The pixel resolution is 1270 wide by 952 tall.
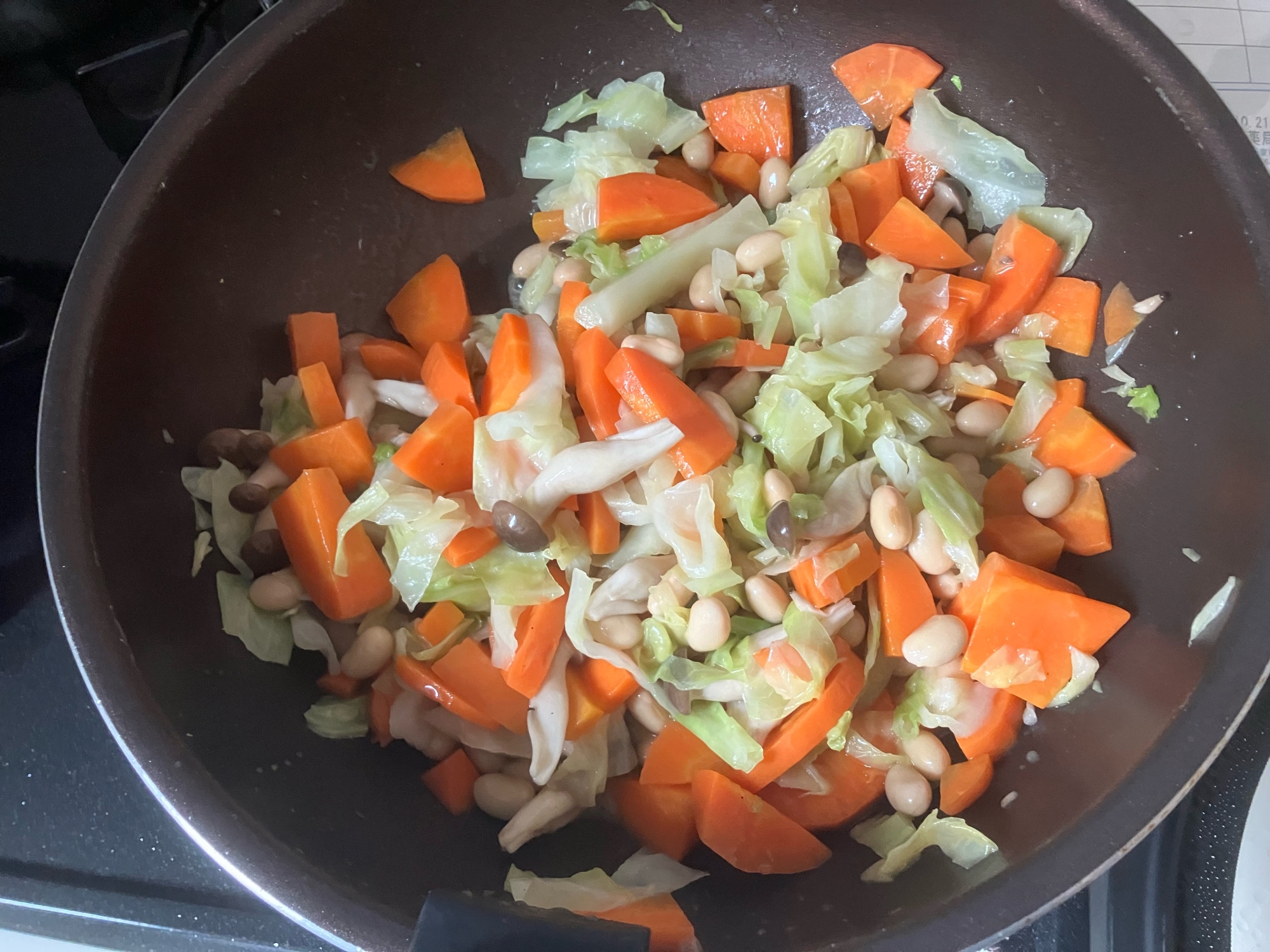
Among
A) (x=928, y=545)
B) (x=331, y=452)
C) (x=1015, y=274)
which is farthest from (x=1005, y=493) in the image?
(x=331, y=452)

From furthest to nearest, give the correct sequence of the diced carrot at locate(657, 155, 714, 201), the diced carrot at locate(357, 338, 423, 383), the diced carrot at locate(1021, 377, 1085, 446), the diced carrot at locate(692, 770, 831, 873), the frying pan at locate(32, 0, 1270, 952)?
the diced carrot at locate(657, 155, 714, 201)
the diced carrot at locate(357, 338, 423, 383)
the diced carrot at locate(1021, 377, 1085, 446)
the diced carrot at locate(692, 770, 831, 873)
the frying pan at locate(32, 0, 1270, 952)

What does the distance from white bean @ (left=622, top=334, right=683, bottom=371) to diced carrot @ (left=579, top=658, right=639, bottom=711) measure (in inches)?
16.1

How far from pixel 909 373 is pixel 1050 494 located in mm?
256

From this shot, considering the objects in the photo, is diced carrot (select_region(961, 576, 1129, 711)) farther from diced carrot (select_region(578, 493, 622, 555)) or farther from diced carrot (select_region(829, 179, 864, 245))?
diced carrot (select_region(829, 179, 864, 245))

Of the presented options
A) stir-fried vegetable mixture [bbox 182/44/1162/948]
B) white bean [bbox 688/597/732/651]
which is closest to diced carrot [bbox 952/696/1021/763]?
stir-fried vegetable mixture [bbox 182/44/1162/948]

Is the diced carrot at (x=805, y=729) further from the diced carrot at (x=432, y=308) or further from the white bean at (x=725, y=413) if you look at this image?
the diced carrot at (x=432, y=308)

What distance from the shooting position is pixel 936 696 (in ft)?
3.74

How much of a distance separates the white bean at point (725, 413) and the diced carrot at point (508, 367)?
25 cm

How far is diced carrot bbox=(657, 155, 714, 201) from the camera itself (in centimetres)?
147

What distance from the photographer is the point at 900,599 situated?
1.15 meters

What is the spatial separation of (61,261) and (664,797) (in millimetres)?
1137

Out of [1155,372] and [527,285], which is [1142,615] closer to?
[1155,372]

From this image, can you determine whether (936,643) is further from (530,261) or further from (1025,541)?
(530,261)

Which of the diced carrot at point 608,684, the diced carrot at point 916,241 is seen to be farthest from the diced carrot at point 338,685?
the diced carrot at point 916,241
